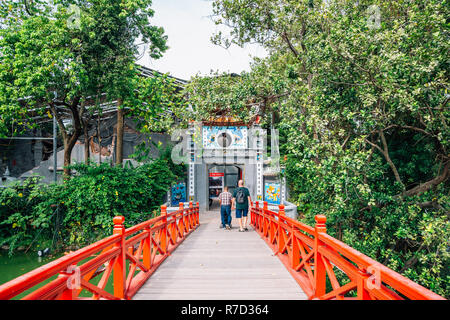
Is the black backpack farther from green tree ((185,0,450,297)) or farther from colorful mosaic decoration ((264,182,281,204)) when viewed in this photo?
colorful mosaic decoration ((264,182,281,204))

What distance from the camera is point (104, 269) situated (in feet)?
11.1

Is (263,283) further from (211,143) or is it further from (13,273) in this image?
(211,143)

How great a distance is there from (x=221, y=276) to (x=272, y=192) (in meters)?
9.24

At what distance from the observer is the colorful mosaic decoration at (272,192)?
12.8m

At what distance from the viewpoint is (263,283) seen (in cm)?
372

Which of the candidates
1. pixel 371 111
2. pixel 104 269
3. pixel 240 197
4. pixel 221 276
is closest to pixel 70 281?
pixel 104 269

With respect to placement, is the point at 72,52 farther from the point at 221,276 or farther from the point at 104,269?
the point at 221,276

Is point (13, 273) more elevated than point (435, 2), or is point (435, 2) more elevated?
point (435, 2)

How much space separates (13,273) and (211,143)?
28.3 feet

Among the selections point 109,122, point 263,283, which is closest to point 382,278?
point 263,283

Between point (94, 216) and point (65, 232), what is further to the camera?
point (65, 232)
